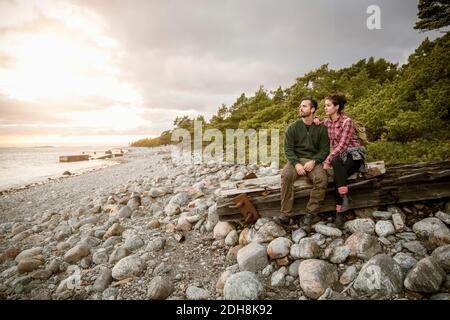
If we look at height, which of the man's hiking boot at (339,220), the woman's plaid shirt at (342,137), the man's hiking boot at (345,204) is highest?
the woman's plaid shirt at (342,137)

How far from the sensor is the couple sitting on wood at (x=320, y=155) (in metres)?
3.85

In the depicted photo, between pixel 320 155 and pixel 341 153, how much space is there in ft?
1.10

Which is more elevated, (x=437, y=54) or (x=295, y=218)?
(x=437, y=54)

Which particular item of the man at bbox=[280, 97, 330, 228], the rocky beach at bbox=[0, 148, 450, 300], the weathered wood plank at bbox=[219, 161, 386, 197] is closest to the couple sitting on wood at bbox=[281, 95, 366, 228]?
the man at bbox=[280, 97, 330, 228]

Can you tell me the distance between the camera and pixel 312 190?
3.89 meters

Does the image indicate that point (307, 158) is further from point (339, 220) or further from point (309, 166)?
point (339, 220)

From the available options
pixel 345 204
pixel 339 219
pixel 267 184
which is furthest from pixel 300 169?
pixel 339 219

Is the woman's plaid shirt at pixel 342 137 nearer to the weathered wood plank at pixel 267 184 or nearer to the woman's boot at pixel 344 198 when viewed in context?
the weathered wood plank at pixel 267 184

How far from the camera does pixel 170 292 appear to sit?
360cm

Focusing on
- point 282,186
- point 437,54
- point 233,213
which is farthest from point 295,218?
point 437,54

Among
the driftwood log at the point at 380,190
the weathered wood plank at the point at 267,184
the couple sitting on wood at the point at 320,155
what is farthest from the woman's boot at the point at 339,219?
the weathered wood plank at the point at 267,184

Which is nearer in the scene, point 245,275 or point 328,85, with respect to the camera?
point 245,275
